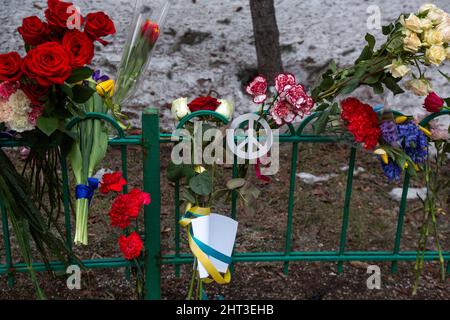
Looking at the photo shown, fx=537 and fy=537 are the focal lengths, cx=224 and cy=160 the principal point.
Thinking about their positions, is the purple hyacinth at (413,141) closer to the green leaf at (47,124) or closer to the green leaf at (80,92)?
the green leaf at (80,92)

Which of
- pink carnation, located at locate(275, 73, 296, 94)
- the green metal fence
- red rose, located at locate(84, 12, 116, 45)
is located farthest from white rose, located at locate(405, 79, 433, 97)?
red rose, located at locate(84, 12, 116, 45)

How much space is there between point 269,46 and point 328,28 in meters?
1.22

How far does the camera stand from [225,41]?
18.9 ft

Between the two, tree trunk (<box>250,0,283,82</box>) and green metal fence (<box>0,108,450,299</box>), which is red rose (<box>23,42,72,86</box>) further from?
tree trunk (<box>250,0,283,82</box>)

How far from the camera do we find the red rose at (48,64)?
185cm

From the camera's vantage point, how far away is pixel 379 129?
219cm

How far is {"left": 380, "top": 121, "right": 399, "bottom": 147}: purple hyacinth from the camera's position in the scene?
7.09 feet

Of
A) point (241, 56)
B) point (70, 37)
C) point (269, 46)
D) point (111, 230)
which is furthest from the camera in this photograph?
point (241, 56)

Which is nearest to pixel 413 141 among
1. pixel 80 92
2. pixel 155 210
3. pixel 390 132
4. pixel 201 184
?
pixel 390 132

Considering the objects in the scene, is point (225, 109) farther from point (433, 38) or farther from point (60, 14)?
point (433, 38)

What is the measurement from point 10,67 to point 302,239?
2009 mm

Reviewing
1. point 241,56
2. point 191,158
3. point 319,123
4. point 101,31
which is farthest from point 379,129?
point 241,56

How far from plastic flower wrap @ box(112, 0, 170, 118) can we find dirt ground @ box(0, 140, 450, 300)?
3.39 ft

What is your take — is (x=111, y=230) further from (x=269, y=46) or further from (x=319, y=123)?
(x=269, y=46)
